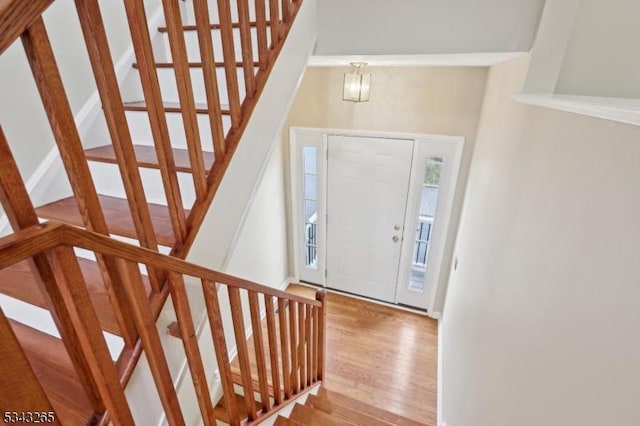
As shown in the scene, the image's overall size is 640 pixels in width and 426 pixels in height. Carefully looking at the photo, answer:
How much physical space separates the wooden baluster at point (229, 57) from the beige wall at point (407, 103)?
2.06m

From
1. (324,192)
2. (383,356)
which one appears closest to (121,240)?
(324,192)

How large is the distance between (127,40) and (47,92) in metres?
1.48

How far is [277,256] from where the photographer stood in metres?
3.78

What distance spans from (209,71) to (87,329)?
0.84 metres

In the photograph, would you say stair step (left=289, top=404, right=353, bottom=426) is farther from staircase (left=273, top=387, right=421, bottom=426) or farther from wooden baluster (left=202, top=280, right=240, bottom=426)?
wooden baluster (left=202, top=280, right=240, bottom=426)

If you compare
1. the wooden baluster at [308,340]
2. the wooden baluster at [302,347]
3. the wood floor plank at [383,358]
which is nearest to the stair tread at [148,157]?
the wooden baluster at [302,347]

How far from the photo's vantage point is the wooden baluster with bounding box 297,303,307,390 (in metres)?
1.83

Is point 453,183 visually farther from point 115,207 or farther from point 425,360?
point 115,207

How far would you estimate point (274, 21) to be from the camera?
1.36 m

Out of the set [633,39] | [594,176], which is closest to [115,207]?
[594,176]

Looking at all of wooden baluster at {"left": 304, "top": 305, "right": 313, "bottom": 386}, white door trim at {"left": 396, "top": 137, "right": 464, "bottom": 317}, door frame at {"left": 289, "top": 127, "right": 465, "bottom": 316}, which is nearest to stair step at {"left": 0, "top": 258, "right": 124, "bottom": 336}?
wooden baluster at {"left": 304, "top": 305, "right": 313, "bottom": 386}

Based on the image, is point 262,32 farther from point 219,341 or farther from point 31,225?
point 219,341

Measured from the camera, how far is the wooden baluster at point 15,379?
21.4 inches

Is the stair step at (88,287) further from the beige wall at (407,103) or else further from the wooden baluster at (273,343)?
the beige wall at (407,103)
